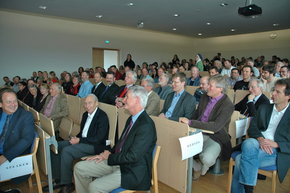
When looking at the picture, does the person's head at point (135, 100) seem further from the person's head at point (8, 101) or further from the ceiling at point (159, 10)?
the ceiling at point (159, 10)

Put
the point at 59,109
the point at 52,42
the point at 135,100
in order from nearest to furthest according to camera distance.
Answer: the point at 135,100 → the point at 59,109 → the point at 52,42

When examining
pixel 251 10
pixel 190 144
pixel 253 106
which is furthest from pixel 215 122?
pixel 251 10

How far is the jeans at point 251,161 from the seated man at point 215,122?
1.09 ft

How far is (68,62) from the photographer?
10.1 m

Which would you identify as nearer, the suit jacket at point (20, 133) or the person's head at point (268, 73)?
the suit jacket at point (20, 133)

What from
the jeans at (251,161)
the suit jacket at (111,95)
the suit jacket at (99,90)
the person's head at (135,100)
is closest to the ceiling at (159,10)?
the suit jacket at (99,90)

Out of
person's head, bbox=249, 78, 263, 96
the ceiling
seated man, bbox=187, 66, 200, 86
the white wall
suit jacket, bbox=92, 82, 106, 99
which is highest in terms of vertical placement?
the ceiling

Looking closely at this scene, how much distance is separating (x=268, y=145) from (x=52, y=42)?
9685mm

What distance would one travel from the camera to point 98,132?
248cm

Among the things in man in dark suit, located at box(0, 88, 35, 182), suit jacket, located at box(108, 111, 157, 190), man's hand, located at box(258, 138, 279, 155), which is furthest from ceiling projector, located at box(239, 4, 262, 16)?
man in dark suit, located at box(0, 88, 35, 182)

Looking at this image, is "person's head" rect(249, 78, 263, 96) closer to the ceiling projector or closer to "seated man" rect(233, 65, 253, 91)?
"seated man" rect(233, 65, 253, 91)

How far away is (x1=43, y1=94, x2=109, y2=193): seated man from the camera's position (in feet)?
7.78

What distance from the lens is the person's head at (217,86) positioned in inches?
101

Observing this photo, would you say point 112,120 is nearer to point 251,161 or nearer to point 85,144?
point 85,144
